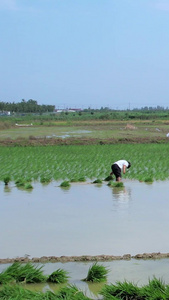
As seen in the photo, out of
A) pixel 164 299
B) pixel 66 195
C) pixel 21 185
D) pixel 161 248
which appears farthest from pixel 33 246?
pixel 21 185

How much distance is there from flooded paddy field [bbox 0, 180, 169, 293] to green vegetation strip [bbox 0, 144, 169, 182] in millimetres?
2023

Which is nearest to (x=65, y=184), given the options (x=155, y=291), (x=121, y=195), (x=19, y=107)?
(x=121, y=195)

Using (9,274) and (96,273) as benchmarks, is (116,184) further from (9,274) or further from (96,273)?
(9,274)

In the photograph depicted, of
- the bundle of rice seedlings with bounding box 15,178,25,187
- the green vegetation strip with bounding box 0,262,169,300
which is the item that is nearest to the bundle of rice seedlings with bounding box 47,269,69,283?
the green vegetation strip with bounding box 0,262,169,300

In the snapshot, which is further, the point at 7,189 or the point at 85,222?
the point at 7,189

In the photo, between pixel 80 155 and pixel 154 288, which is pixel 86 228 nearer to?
pixel 154 288

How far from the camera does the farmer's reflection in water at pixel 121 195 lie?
9.57 metres

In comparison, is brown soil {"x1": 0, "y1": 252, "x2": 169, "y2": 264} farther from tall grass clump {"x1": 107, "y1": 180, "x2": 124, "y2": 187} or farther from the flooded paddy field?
tall grass clump {"x1": 107, "y1": 180, "x2": 124, "y2": 187}

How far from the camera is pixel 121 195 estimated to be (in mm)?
10227

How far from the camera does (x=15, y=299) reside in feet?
13.5

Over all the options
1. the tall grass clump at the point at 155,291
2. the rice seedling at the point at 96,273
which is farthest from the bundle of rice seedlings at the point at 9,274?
the tall grass clump at the point at 155,291

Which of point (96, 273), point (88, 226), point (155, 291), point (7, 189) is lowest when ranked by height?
point (7, 189)

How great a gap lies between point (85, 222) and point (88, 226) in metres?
0.31

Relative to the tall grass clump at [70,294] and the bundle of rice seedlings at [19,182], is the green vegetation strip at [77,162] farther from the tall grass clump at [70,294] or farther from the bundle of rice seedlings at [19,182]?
the tall grass clump at [70,294]
